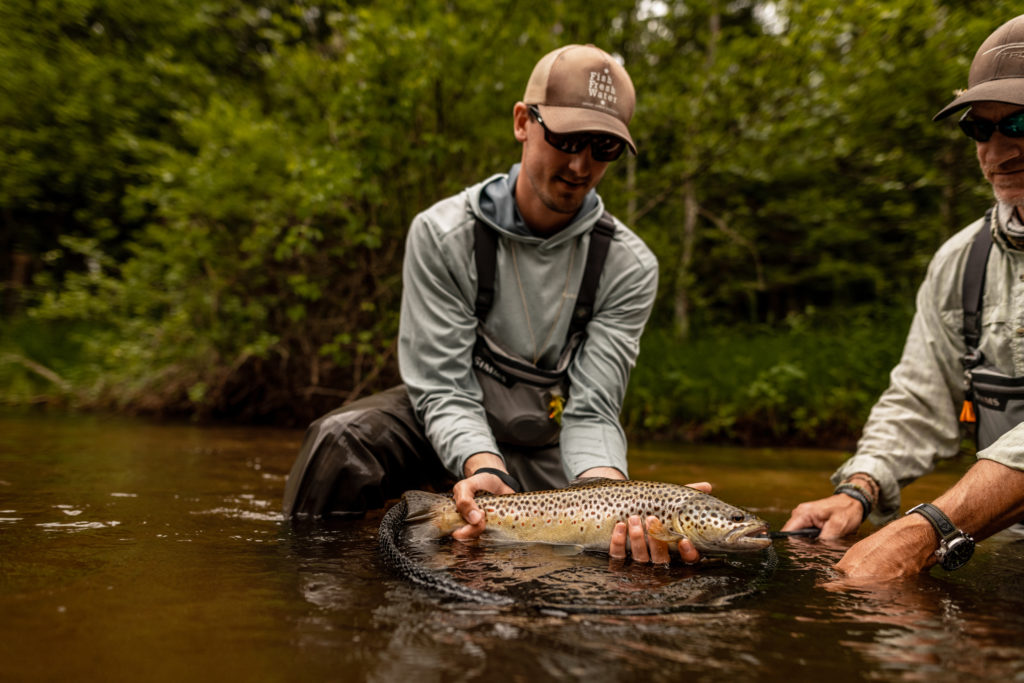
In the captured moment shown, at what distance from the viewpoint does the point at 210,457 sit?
6035mm

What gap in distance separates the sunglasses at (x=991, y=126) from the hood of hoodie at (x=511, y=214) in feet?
5.34

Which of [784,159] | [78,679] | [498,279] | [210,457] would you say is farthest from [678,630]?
[784,159]

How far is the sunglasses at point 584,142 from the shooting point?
3.53 m

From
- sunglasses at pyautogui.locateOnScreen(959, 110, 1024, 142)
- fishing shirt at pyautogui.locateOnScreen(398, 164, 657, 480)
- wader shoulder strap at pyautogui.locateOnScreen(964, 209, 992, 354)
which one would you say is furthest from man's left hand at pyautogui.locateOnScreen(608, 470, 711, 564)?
sunglasses at pyautogui.locateOnScreen(959, 110, 1024, 142)

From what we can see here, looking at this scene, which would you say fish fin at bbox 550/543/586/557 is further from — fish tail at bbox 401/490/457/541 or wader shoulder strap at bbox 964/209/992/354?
wader shoulder strap at bbox 964/209/992/354

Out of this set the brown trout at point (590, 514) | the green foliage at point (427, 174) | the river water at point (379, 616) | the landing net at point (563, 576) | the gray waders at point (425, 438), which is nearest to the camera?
the river water at point (379, 616)

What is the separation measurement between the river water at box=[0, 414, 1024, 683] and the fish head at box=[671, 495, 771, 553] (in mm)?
129

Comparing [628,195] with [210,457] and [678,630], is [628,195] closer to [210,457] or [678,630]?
[210,457]

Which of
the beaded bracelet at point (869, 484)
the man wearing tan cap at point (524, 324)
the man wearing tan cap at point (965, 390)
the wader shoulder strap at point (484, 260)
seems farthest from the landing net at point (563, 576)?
the wader shoulder strap at point (484, 260)

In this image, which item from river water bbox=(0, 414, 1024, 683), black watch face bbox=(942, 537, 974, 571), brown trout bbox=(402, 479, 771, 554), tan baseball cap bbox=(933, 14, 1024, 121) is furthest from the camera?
tan baseball cap bbox=(933, 14, 1024, 121)

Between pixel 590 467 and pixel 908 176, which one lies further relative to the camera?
pixel 908 176

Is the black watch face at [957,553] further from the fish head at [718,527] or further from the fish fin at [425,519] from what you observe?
the fish fin at [425,519]

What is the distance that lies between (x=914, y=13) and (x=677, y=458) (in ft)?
18.8

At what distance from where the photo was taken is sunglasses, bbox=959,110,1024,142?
3086 mm
